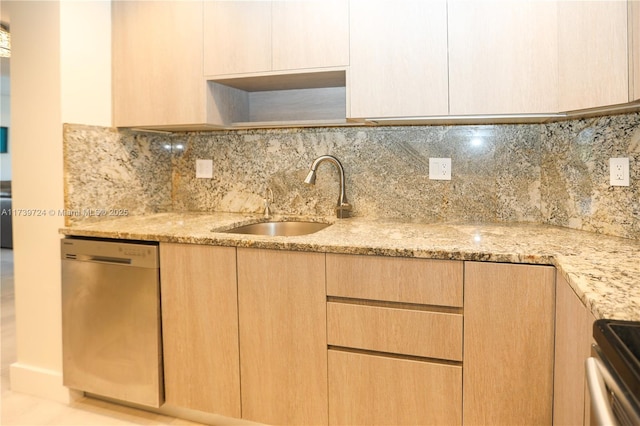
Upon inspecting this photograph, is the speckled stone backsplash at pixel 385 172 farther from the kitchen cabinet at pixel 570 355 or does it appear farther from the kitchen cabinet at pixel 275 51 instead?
the kitchen cabinet at pixel 570 355

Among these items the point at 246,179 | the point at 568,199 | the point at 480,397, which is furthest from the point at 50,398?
the point at 568,199

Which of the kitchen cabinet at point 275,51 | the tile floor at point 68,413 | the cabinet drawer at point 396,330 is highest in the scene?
the kitchen cabinet at point 275,51

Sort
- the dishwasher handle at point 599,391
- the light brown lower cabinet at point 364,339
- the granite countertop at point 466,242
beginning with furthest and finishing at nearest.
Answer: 1. the light brown lower cabinet at point 364,339
2. the granite countertop at point 466,242
3. the dishwasher handle at point 599,391

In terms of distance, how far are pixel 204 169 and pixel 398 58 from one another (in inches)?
54.2

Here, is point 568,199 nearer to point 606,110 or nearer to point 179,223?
point 606,110

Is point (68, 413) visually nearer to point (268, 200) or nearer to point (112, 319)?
point (112, 319)

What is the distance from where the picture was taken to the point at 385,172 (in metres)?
2.30

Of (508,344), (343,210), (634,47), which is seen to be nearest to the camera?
(634,47)

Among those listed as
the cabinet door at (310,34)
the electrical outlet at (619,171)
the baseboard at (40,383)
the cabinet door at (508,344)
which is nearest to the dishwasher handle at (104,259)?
the baseboard at (40,383)

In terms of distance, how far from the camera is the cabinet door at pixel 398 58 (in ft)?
5.93

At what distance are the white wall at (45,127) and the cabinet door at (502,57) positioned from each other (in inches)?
68.9

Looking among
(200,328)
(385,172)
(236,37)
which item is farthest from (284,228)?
(236,37)

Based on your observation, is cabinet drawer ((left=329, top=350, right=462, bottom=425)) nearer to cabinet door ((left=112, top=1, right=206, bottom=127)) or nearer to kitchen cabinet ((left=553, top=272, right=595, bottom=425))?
kitchen cabinet ((left=553, top=272, right=595, bottom=425))

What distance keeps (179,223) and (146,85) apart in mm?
740
